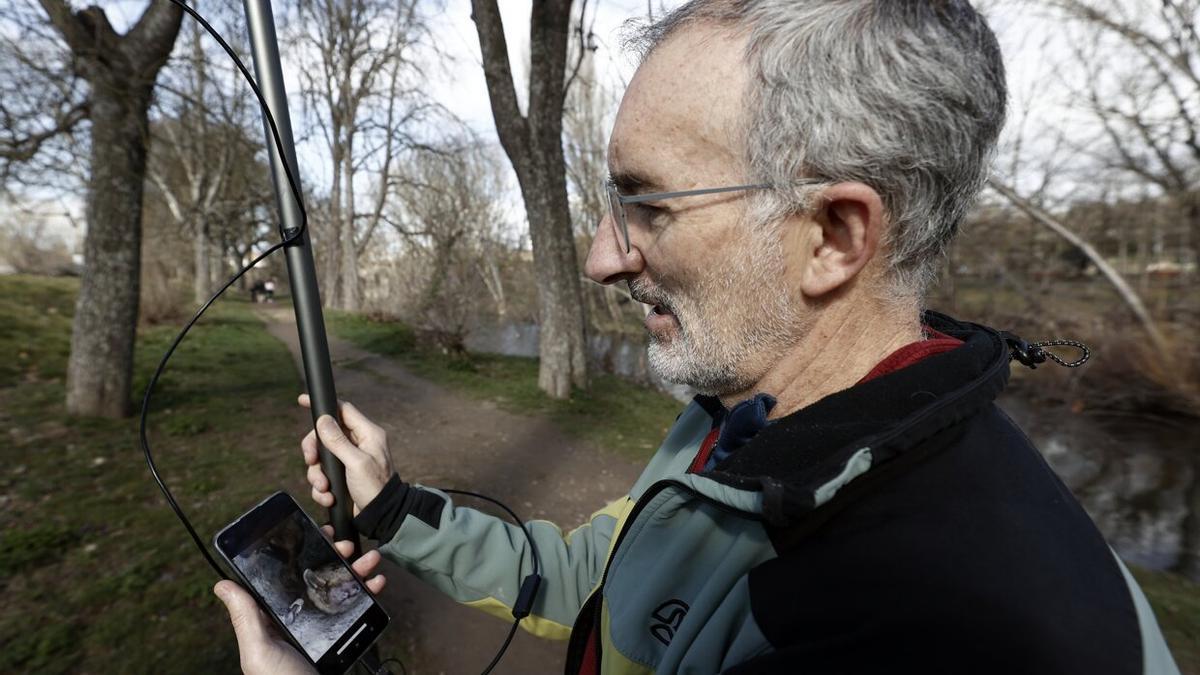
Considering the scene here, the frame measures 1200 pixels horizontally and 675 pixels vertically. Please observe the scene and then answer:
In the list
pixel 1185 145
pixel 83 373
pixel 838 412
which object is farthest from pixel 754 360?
pixel 1185 145

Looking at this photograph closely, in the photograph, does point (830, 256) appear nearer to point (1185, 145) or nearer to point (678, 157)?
point (678, 157)

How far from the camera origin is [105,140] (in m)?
5.19

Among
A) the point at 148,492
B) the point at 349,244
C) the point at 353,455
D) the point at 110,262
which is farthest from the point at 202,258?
the point at 353,455

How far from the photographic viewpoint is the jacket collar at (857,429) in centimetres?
76

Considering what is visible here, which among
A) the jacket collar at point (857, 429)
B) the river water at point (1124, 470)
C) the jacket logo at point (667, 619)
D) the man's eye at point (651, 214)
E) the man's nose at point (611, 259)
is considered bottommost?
the river water at point (1124, 470)

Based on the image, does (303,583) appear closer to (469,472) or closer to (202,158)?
(469,472)

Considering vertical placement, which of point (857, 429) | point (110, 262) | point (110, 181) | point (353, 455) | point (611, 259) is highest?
point (110, 181)

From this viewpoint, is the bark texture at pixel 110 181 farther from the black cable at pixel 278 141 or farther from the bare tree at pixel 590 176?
the bare tree at pixel 590 176

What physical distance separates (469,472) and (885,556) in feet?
17.4

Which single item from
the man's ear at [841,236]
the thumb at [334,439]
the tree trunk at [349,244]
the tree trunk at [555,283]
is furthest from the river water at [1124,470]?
the tree trunk at [349,244]

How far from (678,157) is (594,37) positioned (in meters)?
8.00

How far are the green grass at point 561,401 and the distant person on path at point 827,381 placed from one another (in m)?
5.32

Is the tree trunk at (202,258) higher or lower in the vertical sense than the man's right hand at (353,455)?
higher

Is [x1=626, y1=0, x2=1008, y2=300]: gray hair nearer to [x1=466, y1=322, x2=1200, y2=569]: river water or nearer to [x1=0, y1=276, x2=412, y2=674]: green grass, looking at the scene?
[x1=0, y1=276, x2=412, y2=674]: green grass
